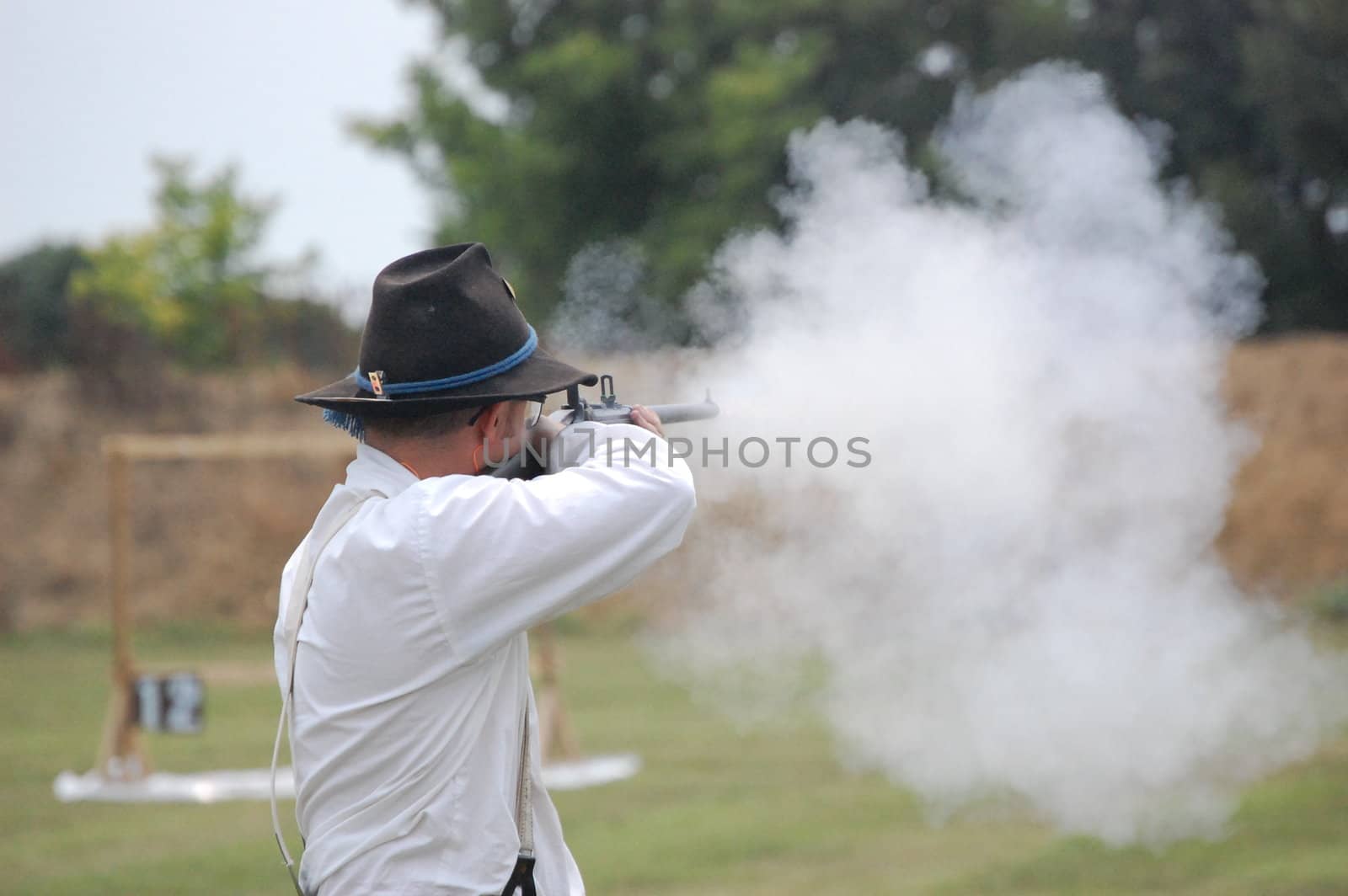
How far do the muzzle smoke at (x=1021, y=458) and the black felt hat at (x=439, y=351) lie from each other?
336 cm

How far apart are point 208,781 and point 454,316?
25.3 feet

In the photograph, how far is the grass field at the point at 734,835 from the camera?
21.9ft

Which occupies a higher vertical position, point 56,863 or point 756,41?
point 756,41

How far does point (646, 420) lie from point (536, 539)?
1.56 feet

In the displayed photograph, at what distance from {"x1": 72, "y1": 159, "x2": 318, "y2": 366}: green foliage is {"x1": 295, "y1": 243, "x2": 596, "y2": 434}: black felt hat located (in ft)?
83.4

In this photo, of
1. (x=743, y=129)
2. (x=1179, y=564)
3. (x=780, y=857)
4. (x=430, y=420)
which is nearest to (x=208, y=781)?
(x=780, y=857)

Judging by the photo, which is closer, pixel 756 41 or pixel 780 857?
pixel 780 857

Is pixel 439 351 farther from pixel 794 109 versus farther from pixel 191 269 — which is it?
pixel 191 269

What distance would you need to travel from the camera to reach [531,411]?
2.86 metres

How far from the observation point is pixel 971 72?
61.1ft

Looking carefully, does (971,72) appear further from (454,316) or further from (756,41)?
(454,316)

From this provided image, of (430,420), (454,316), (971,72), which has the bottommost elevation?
(430,420)

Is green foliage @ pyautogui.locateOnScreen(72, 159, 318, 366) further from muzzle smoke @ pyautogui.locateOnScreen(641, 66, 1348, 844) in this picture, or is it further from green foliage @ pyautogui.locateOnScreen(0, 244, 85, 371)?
muzzle smoke @ pyautogui.locateOnScreen(641, 66, 1348, 844)

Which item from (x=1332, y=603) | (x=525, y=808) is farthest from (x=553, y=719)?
(x=1332, y=603)
